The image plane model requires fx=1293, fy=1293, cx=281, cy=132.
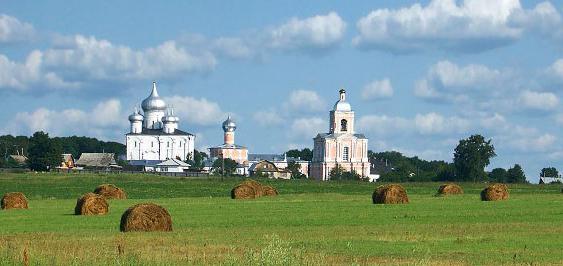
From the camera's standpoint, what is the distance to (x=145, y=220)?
34406mm

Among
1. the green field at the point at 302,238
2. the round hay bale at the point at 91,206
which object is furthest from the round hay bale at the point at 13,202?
the round hay bale at the point at 91,206

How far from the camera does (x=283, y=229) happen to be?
3481 centimetres

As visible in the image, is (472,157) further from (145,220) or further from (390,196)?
(145,220)

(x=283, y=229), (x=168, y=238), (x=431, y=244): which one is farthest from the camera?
(x=283, y=229)

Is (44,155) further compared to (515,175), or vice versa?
(44,155)

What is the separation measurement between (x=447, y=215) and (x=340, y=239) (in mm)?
12522

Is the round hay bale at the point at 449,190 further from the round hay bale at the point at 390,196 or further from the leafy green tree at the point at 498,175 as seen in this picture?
the leafy green tree at the point at 498,175

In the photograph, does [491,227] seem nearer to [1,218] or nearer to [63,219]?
[63,219]

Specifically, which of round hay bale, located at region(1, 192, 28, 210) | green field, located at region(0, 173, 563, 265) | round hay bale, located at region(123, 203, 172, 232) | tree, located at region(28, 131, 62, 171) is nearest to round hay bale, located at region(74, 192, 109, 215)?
green field, located at region(0, 173, 563, 265)

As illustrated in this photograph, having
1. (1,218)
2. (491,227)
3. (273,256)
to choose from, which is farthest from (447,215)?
(273,256)

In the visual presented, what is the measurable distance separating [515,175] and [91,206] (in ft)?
438

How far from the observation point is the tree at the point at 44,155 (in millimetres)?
186625

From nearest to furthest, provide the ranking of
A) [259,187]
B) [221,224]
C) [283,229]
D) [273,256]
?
[273,256], [283,229], [221,224], [259,187]

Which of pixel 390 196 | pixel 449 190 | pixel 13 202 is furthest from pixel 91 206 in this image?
pixel 449 190
